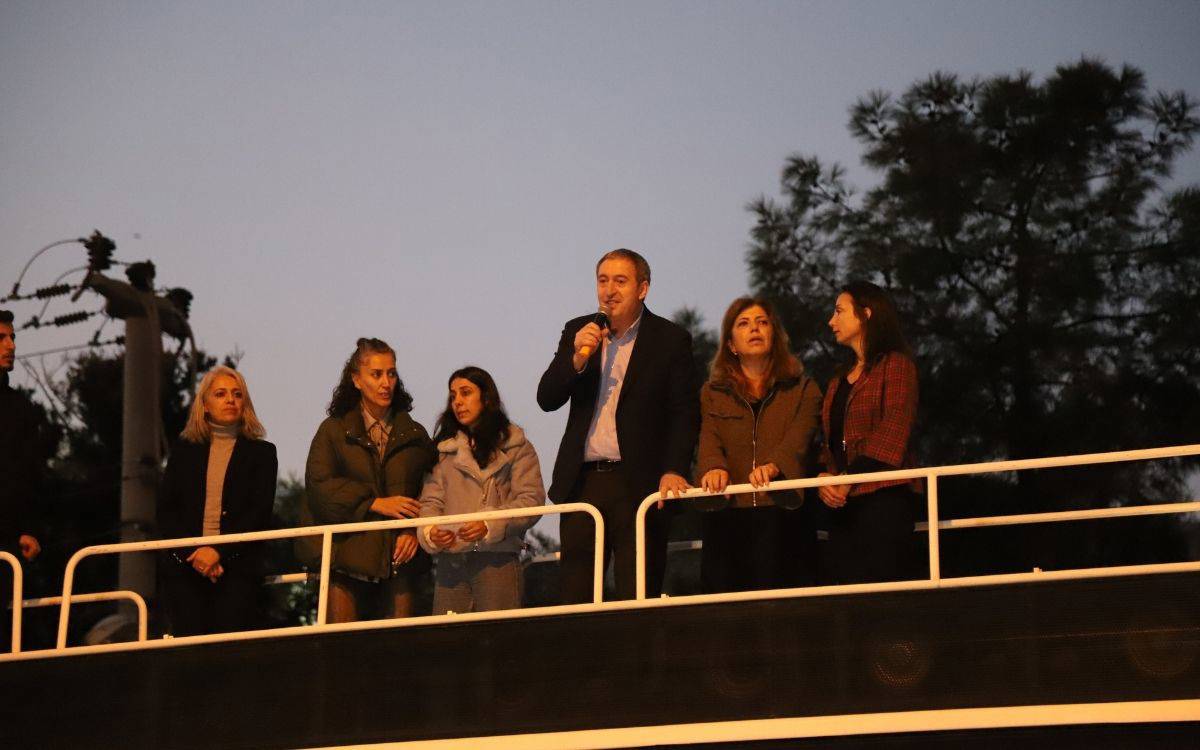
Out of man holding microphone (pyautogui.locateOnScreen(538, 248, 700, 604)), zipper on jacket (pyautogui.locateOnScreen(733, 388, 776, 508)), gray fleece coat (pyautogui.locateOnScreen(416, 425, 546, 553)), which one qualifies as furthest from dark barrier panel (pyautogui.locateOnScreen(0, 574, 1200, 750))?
gray fleece coat (pyautogui.locateOnScreen(416, 425, 546, 553))

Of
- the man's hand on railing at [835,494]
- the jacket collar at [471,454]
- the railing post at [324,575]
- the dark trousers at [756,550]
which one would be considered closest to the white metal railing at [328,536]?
the railing post at [324,575]

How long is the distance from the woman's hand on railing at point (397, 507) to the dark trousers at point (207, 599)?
661mm

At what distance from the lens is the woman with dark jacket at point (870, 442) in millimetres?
7594

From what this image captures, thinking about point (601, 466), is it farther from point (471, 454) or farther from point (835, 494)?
point (835, 494)

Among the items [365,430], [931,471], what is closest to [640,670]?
[931,471]

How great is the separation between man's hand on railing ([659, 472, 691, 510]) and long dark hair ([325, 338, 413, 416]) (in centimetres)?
182

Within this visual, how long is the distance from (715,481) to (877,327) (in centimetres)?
96

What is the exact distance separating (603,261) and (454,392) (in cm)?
115

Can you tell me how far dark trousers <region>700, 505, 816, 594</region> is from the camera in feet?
25.8

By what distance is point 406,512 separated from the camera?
28.5ft

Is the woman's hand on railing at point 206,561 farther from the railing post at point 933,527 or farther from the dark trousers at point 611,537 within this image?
the railing post at point 933,527

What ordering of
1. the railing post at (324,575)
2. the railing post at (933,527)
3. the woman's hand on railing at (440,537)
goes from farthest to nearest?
the woman's hand on railing at (440,537) → the railing post at (324,575) → the railing post at (933,527)

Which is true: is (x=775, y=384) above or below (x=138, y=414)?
below

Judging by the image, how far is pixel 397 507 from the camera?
871 centimetres
